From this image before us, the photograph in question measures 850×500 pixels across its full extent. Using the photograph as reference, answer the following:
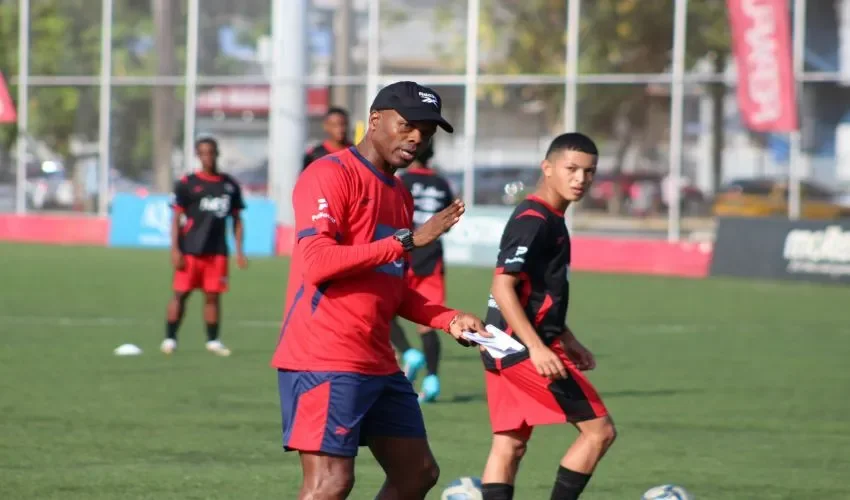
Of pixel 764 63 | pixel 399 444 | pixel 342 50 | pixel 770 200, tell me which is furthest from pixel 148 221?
pixel 399 444

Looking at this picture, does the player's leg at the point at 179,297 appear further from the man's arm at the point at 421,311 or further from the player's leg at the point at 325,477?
the player's leg at the point at 325,477

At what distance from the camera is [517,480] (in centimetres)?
884

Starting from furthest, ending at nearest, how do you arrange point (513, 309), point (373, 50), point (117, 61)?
point (117, 61)
point (373, 50)
point (513, 309)

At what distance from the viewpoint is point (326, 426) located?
18.3 feet

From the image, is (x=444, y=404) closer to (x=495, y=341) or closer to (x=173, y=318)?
(x=173, y=318)

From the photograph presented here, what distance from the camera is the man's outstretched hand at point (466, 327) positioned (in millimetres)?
5797

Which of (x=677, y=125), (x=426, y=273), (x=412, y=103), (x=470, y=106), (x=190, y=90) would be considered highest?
(x=190, y=90)

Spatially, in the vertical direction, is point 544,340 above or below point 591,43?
below

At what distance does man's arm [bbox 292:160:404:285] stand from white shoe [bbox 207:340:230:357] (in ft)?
→ 30.6

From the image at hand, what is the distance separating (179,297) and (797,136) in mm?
18934

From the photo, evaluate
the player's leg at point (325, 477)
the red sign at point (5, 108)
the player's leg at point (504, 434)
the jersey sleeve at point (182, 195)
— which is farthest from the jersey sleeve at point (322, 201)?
the red sign at point (5, 108)

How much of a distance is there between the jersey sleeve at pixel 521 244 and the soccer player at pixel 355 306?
122 centimetres

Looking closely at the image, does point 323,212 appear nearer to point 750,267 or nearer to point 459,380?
point 459,380

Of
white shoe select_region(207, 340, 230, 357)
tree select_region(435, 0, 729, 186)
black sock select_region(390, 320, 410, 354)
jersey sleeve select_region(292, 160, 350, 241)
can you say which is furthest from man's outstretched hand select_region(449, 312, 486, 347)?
tree select_region(435, 0, 729, 186)
